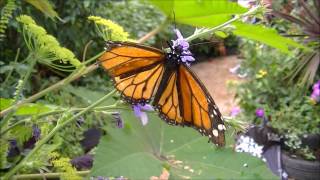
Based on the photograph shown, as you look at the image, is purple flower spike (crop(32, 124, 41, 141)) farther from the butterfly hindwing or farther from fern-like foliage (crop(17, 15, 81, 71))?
the butterfly hindwing

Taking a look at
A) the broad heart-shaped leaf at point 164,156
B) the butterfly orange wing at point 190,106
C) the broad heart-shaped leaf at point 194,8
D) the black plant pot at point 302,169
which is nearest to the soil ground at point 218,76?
the black plant pot at point 302,169

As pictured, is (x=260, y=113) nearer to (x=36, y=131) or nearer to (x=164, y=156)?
(x=164, y=156)

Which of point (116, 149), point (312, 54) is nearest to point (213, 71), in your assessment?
point (312, 54)

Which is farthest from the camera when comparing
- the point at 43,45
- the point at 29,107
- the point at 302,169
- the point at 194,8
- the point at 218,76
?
the point at 218,76

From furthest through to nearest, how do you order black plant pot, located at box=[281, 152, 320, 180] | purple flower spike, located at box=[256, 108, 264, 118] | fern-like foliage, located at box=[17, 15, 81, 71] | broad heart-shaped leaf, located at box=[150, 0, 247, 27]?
purple flower spike, located at box=[256, 108, 264, 118] → black plant pot, located at box=[281, 152, 320, 180] → fern-like foliage, located at box=[17, 15, 81, 71] → broad heart-shaped leaf, located at box=[150, 0, 247, 27]

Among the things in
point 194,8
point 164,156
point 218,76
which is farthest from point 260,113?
point 218,76

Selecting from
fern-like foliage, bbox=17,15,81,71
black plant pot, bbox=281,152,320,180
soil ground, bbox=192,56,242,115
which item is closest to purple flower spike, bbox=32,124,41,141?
fern-like foliage, bbox=17,15,81,71
